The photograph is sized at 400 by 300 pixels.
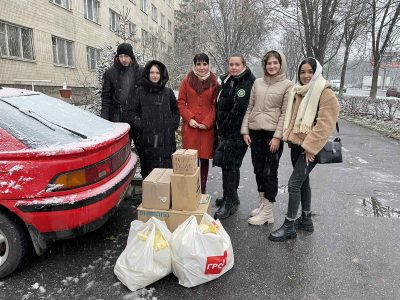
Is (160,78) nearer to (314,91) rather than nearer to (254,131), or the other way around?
(254,131)

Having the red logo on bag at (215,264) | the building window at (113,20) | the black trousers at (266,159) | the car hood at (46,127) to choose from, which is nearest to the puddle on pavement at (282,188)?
the black trousers at (266,159)

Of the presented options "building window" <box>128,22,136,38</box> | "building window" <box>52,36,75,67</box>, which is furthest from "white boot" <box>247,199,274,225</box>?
"building window" <box>52,36,75,67</box>

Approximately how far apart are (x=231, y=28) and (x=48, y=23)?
14.4 meters

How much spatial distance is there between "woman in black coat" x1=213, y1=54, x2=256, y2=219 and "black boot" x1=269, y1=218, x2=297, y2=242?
31.7 inches

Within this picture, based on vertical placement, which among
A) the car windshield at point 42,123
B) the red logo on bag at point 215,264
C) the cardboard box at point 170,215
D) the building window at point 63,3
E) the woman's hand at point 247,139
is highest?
the building window at point 63,3

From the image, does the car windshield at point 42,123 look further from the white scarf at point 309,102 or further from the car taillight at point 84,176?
the white scarf at point 309,102

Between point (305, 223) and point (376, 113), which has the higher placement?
point (376, 113)

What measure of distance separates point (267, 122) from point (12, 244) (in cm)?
257

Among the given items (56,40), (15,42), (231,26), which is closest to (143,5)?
(231,26)

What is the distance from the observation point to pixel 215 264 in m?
2.65

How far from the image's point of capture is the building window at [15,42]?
12461 millimetres

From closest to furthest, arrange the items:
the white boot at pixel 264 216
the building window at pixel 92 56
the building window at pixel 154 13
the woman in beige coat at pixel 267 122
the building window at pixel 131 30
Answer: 1. the woman in beige coat at pixel 267 122
2. the white boot at pixel 264 216
3. the building window at pixel 131 30
4. the building window at pixel 92 56
5. the building window at pixel 154 13

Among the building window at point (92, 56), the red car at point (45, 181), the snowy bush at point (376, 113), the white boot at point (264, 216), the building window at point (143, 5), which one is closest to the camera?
the red car at point (45, 181)

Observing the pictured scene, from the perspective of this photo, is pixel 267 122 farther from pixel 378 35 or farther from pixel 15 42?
pixel 378 35
